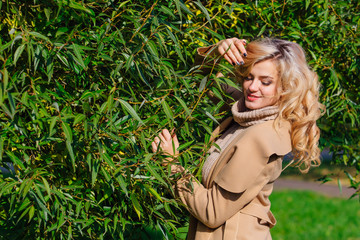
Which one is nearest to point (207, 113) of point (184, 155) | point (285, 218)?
point (184, 155)

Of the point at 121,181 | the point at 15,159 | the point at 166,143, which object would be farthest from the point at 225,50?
the point at 15,159

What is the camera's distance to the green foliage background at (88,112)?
239cm

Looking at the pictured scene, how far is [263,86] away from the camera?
2.98 m

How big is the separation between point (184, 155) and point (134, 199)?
35 cm

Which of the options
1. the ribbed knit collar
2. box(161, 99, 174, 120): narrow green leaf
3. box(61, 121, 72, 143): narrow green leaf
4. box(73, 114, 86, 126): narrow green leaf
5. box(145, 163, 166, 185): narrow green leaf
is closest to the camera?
box(61, 121, 72, 143): narrow green leaf

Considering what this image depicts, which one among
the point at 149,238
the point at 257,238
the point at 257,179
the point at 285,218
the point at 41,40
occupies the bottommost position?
the point at 285,218

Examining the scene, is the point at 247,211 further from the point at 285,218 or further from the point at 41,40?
the point at 285,218

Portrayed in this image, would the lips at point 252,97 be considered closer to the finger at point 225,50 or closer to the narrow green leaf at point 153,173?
the finger at point 225,50

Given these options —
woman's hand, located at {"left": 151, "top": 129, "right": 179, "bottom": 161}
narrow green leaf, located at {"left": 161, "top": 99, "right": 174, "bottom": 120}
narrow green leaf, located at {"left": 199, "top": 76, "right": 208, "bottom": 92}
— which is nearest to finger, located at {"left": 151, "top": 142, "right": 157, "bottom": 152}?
woman's hand, located at {"left": 151, "top": 129, "right": 179, "bottom": 161}

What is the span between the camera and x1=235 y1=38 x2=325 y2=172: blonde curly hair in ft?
9.68

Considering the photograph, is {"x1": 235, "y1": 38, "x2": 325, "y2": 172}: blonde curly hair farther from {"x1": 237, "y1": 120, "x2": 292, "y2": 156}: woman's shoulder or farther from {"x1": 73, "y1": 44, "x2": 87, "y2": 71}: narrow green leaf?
{"x1": 73, "y1": 44, "x2": 87, "y2": 71}: narrow green leaf

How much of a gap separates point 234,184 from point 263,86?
566 mm

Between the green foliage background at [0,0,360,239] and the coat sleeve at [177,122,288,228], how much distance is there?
5.0 inches

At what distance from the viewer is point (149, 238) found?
330cm
